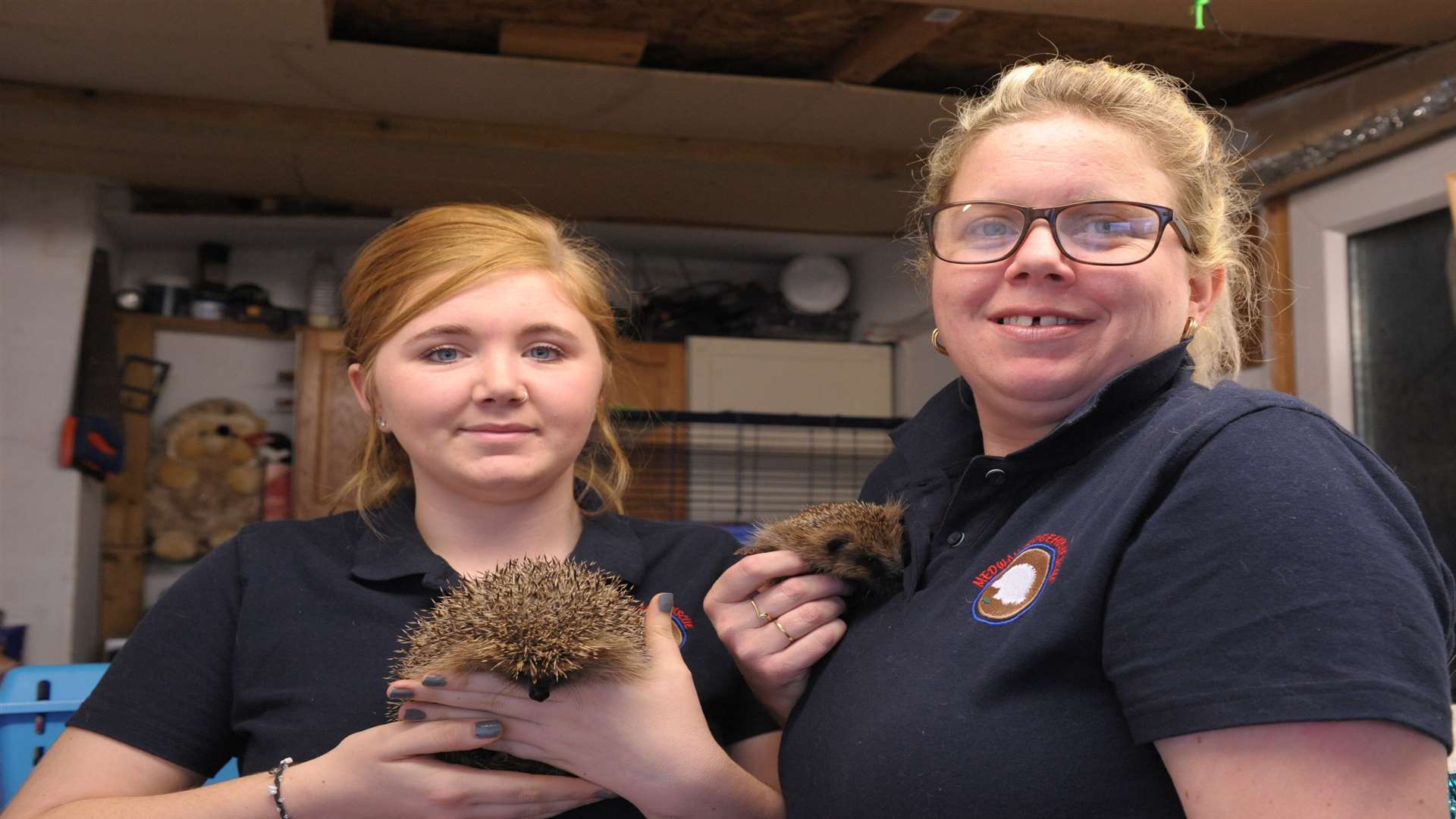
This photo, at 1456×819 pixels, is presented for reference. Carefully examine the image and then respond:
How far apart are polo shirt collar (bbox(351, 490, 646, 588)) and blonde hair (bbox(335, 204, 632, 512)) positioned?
0.21 feet

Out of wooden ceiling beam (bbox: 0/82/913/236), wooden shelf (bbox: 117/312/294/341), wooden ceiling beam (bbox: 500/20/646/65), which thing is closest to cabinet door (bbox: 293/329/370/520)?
wooden shelf (bbox: 117/312/294/341)

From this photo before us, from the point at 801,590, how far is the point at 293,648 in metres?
0.64

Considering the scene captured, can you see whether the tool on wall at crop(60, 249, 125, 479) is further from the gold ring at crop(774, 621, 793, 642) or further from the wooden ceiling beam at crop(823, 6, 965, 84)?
the gold ring at crop(774, 621, 793, 642)

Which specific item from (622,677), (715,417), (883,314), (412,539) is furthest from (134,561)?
(622,677)

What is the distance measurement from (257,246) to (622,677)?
174 inches

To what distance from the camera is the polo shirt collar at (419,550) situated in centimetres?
150

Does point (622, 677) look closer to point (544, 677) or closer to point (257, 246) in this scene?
point (544, 677)

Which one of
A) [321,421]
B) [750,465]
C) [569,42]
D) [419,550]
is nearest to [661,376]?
[750,465]

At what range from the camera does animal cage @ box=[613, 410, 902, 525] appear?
176 inches

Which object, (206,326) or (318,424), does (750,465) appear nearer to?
(318,424)

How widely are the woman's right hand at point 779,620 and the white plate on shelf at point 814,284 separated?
3.90 meters

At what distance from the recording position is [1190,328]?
124 centimetres

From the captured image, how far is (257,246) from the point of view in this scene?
506 centimetres

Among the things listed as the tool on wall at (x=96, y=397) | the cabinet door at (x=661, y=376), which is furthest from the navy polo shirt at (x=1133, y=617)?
the tool on wall at (x=96, y=397)
